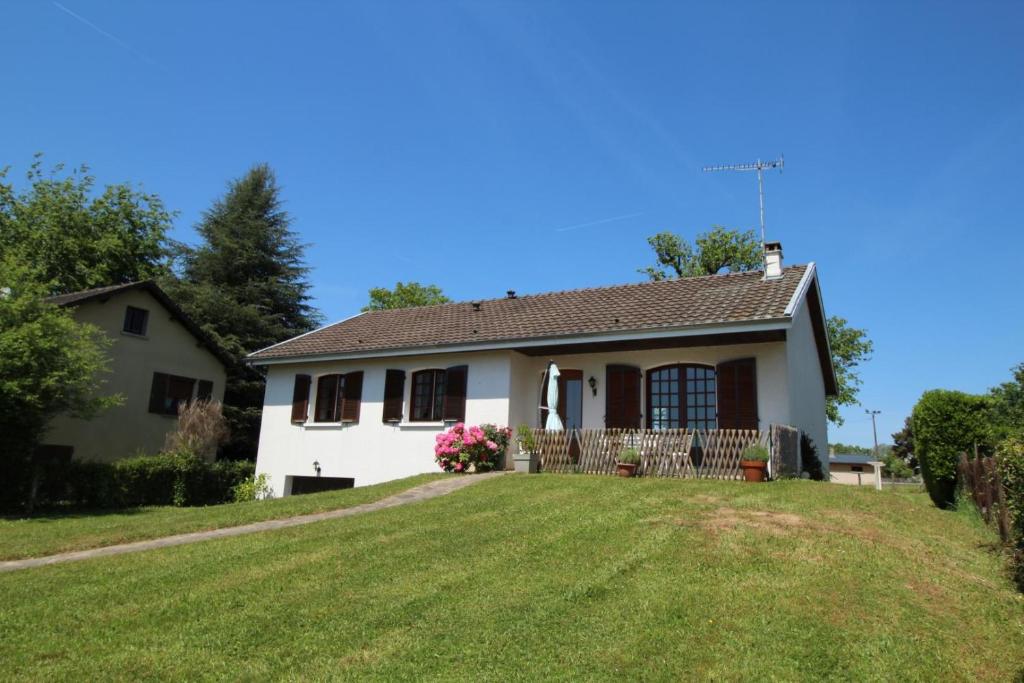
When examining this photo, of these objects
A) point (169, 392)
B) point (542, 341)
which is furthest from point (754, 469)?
point (169, 392)

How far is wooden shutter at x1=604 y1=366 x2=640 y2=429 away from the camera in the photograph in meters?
15.6

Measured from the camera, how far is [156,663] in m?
4.91

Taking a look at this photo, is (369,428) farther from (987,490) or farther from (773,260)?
(987,490)

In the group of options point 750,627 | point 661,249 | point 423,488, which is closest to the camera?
point 750,627

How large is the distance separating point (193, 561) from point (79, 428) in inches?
643

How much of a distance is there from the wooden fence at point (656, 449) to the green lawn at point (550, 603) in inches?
148

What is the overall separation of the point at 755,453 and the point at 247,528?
9011 millimetres

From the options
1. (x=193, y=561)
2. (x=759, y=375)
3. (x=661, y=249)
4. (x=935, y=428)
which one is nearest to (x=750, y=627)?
(x=193, y=561)

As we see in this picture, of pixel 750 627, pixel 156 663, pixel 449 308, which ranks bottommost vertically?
pixel 156 663

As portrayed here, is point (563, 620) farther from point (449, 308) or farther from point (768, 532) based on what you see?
point (449, 308)

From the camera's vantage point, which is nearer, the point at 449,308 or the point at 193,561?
the point at 193,561

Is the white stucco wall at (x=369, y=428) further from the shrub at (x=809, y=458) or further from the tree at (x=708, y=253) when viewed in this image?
the tree at (x=708, y=253)

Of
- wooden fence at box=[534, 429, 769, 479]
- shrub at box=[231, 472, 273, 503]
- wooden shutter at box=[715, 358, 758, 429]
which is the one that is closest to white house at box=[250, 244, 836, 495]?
wooden shutter at box=[715, 358, 758, 429]

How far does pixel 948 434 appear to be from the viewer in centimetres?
1145
